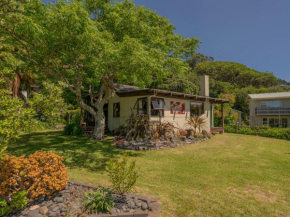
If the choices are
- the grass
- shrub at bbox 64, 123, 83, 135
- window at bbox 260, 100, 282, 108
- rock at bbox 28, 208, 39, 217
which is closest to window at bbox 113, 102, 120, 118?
shrub at bbox 64, 123, 83, 135

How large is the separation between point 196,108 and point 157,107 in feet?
17.4

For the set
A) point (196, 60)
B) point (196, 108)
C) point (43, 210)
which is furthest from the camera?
point (196, 60)

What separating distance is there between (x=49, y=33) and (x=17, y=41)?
3229 millimetres

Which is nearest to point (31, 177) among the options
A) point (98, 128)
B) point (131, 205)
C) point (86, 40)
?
point (131, 205)

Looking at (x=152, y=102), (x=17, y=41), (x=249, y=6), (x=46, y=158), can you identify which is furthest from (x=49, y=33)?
(x=249, y=6)

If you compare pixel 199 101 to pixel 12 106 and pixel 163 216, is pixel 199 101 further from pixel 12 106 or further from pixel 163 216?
pixel 12 106

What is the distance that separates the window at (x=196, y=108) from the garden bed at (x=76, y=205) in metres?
13.1

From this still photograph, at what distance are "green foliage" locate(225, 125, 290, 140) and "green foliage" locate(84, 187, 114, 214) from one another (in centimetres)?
1875

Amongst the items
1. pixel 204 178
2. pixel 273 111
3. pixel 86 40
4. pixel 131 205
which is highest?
pixel 86 40

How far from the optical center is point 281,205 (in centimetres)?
441

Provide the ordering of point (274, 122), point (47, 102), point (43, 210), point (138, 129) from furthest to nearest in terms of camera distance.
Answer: point (274, 122) < point (138, 129) < point (47, 102) < point (43, 210)

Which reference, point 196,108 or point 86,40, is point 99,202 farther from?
point 196,108

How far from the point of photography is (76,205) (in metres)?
3.67

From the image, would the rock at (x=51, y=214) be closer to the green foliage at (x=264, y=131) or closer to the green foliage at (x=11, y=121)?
the green foliage at (x=11, y=121)
